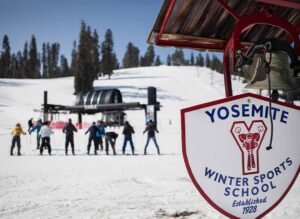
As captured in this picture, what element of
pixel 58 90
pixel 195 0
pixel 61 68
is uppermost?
pixel 61 68

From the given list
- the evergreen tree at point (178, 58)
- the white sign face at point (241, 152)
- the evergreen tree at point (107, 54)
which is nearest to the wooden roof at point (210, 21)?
the white sign face at point (241, 152)

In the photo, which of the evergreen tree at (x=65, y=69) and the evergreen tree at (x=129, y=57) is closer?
the evergreen tree at (x=65, y=69)

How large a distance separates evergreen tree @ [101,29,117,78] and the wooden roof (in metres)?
72.1

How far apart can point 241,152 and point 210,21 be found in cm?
164

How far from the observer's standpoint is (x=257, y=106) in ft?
6.40

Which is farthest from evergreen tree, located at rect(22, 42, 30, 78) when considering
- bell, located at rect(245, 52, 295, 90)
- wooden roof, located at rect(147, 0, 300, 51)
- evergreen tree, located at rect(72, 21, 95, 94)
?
bell, located at rect(245, 52, 295, 90)

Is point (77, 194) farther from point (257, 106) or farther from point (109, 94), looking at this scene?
point (109, 94)

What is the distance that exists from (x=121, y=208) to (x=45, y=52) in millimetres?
118259

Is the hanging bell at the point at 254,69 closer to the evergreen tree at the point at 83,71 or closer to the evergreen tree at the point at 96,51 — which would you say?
the evergreen tree at the point at 83,71

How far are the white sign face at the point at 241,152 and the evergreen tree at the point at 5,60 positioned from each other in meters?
102

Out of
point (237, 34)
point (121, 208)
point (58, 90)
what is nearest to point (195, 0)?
point (237, 34)

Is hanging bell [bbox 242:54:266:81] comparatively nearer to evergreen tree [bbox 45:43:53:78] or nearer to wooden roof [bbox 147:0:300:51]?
wooden roof [bbox 147:0:300:51]

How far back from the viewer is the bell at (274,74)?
2287 mm

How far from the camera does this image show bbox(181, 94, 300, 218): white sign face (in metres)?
1.81
